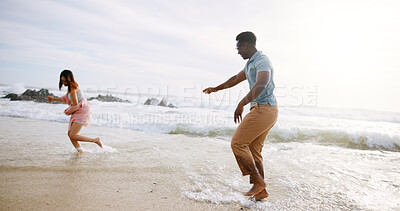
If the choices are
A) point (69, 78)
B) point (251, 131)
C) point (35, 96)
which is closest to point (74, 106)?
point (69, 78)

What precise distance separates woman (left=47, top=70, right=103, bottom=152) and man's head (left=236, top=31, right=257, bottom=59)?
3.35m

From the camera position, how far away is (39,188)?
8.79ft

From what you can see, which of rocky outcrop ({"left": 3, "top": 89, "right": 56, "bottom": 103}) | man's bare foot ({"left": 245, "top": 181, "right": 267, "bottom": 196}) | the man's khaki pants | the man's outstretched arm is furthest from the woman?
rocky outcrop ({"left": 3, "top": 89, "right": 56, "bottom": 103})

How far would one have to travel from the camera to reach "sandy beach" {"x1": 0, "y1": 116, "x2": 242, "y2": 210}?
2.41 meters

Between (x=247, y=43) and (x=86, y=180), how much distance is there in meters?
2.83

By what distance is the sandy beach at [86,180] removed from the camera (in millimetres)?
2408

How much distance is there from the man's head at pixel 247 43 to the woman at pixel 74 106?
11.0 ft

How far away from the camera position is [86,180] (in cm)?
306

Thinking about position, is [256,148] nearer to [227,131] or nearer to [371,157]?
[371,157]

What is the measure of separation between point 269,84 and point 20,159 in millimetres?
4134

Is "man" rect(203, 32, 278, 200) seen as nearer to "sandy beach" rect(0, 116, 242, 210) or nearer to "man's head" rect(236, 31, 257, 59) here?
"man's head" rect(236, 31, 257, 59)

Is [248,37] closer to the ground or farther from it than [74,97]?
farther from it

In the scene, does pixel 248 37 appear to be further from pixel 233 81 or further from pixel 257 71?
pixel 233 81

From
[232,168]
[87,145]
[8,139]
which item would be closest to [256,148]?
[232,168]
